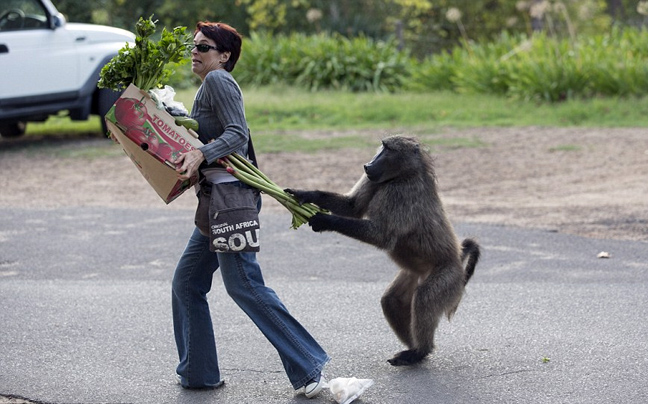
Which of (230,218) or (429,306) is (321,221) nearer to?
(230,218)

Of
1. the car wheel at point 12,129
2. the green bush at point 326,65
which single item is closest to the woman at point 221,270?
the car wheel at point 12,129

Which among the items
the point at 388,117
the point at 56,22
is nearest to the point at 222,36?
the point at 56,22

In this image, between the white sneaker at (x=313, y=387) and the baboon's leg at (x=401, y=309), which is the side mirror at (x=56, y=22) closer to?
the baboon's leg at (x=401, y=309)

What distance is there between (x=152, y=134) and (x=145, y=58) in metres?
0.37

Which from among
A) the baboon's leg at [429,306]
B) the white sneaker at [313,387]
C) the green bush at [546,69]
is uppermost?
the baboon's leg at [429,306]

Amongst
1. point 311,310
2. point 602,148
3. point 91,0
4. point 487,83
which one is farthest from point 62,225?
point 91,0

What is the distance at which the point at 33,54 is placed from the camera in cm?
1299

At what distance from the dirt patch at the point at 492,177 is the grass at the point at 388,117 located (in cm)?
47

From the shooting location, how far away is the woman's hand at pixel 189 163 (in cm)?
423

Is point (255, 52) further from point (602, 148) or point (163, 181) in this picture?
point (163, 181)

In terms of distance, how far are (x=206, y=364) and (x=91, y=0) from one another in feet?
76.2

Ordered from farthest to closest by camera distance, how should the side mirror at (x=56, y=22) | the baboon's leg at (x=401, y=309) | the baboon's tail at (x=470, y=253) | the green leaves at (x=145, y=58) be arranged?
the side mirror at (x=56, y=22) < the baboon's tail at (x=470, y=253) < the baboon's leg at (x=401, y=309) < the green leaves at (x=145, y=58)

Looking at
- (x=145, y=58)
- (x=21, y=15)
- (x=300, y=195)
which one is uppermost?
(x=145, y=58)

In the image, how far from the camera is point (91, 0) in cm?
2623
